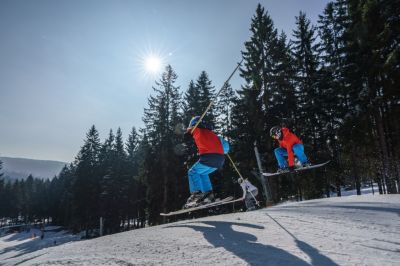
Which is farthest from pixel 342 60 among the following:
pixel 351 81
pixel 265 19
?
pixel 265 19

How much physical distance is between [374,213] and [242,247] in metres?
4.33

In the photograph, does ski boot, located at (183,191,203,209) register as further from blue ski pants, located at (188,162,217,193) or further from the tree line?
the tree line

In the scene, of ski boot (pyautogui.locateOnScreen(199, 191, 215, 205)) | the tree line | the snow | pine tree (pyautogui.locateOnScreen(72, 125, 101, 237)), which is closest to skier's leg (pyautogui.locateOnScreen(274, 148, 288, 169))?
ski boot (pyautogui.locateOnScreen(199, 191, 215, 205))

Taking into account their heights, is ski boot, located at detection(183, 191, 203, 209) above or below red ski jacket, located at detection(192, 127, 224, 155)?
below

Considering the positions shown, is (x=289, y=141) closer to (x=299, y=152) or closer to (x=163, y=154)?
(x=299, y=152)

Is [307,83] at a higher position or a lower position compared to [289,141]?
higher

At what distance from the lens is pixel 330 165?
24.1 metres

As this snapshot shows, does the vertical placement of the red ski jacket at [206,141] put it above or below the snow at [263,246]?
above

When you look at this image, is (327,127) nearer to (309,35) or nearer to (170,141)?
(309,35)

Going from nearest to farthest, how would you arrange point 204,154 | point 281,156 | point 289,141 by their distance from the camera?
1. point 204,154
2. point 289,141
3. point 281,156

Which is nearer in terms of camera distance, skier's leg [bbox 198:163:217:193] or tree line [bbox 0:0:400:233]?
skier's leg [bbox 198:163:217:193]

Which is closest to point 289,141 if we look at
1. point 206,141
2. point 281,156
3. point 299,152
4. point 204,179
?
point 299,152

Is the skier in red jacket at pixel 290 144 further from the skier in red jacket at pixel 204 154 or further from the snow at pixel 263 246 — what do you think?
the snow at pixel 263 246

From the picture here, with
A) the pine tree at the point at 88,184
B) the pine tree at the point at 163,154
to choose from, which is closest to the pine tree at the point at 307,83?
the pine tree at the point at 163,154
